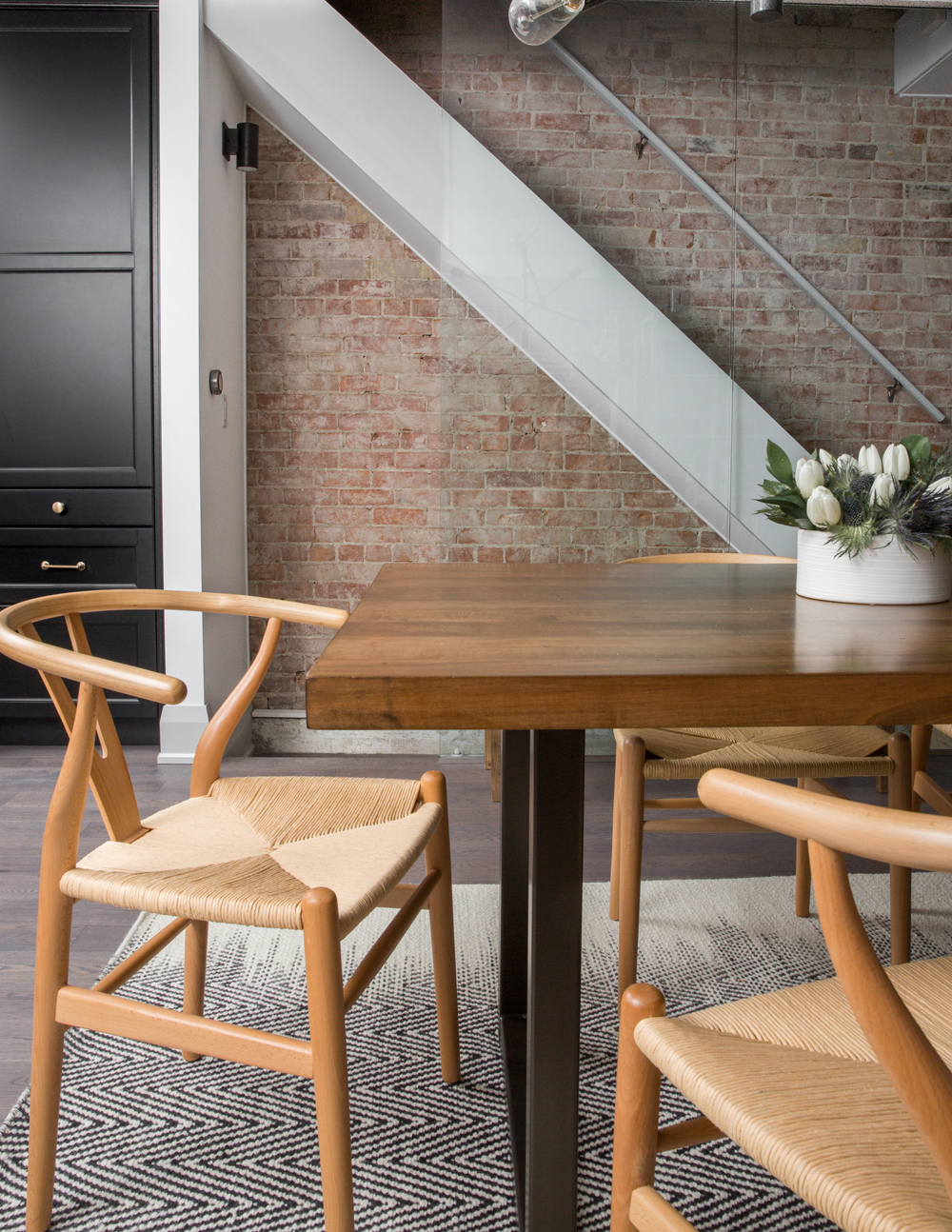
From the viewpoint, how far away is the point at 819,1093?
766 mm

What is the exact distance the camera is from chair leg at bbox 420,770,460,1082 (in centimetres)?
144

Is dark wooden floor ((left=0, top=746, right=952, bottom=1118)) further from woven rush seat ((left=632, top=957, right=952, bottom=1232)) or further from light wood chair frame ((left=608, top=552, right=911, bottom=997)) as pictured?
woven rush seat ((left=632, top=957, right=952, bottom=1232))

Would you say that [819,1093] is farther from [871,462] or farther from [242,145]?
[242,145]

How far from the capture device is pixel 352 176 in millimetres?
3664

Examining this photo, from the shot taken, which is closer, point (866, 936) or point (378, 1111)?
point (866, 936)

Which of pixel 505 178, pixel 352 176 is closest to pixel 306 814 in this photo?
pixel 505 178

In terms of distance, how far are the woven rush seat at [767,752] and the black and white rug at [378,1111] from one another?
0.42 metres

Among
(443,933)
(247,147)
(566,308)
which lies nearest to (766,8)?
(566,308)

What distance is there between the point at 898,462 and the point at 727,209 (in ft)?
6.98

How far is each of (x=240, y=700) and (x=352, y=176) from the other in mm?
2796

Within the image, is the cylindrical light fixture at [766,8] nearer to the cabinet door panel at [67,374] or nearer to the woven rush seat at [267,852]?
the cabinet door panel at [67,374]

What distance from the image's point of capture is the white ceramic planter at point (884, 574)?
145cm

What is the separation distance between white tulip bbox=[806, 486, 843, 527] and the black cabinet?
260 cm

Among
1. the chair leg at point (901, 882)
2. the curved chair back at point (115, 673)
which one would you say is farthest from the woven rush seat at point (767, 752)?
the curved chair back at point (115, 673)
